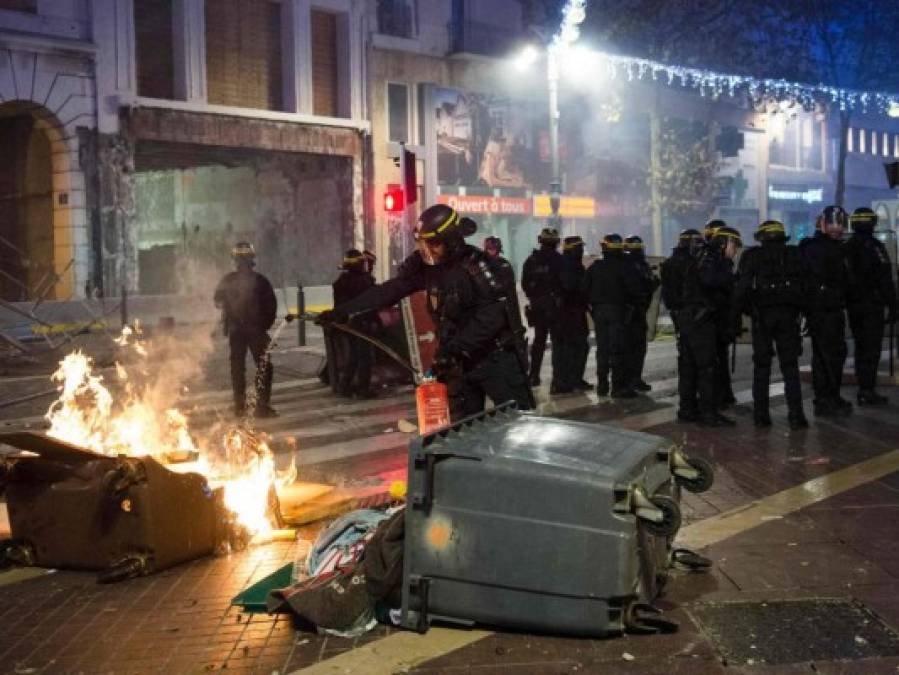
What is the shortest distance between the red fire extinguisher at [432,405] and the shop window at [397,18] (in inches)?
1027

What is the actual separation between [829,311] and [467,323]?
5.61m

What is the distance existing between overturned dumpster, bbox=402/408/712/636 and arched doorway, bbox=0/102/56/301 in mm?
20620

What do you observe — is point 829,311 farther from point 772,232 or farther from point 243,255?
point 243,255

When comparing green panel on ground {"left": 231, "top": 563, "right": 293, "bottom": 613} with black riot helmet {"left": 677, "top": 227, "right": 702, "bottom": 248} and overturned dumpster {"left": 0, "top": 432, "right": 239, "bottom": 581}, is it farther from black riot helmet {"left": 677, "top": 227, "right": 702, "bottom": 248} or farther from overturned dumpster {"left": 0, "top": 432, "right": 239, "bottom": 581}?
black riot helmet {"left": 677, "top": 227, "right": 702, "bottom": 248}

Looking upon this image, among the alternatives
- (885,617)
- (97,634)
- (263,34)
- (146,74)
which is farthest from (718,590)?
(263,34)

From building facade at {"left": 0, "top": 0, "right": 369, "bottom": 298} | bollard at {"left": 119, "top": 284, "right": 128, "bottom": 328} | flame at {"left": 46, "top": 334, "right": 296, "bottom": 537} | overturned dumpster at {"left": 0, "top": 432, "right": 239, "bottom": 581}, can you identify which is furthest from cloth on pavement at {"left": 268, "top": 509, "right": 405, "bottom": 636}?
building facade at {"left": 0, "top": 0, "right": 369, "bottom": 298}

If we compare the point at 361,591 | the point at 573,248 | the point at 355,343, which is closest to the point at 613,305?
the point at 573,248

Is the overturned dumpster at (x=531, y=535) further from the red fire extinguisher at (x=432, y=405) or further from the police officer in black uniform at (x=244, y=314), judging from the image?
the police officer in black uniform at (x=244, y=314)

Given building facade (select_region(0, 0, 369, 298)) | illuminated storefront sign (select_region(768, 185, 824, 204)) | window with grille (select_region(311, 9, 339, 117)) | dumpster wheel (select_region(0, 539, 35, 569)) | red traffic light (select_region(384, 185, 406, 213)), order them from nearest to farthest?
dumpster wheel (select_region(0, 539, 35, 569)), red traffic light (select_region(384, 185, 406, 213)), building facade (select_region(0, 0, 369, 298)), window with grille (select_region(311, 9, 339, 117)), illuminated storefront sign (select_region(768, 185, 824, 204))

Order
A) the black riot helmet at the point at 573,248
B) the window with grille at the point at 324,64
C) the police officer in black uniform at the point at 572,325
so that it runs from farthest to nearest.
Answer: the window with grille at the point at 324,64 → the black riot helmet at the point at 573,248 → the police officer in black uniform at the point at 572,325

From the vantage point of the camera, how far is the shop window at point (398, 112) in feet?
102

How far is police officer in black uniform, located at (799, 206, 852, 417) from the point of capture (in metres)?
A: 10.3

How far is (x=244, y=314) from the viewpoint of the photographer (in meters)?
11.0

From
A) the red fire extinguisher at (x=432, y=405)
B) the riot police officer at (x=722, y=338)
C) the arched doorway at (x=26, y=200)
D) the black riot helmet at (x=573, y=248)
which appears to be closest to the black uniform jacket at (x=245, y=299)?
the black riot helmet at (x=573, y=248)
